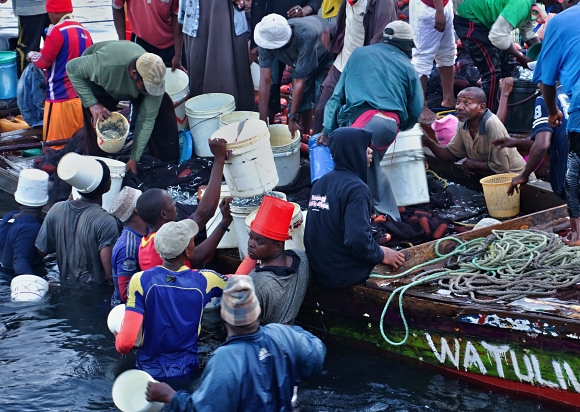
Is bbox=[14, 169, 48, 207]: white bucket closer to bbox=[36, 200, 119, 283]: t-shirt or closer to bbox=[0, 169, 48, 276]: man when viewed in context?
bbox=[0, 169, 48, 276]: man

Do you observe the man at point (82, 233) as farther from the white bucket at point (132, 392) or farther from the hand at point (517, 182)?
the hand at point (517, 182)

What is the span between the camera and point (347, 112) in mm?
7109

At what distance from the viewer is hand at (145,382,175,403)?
3.80m

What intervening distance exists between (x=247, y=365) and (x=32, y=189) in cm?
410

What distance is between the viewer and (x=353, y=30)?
802cm

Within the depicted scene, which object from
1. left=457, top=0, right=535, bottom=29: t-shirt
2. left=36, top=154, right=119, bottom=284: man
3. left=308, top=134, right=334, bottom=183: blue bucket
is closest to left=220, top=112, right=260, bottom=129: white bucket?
left=308, top=134, right=334, bottom=183: blue bucket

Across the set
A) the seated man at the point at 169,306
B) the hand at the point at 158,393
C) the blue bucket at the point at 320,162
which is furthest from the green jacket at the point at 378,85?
the hand at the point at 158,393

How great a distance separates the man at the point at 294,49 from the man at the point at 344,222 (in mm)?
2247

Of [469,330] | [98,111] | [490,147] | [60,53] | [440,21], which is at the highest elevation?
[440,21]

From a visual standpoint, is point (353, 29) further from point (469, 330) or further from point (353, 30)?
point (469, 330)

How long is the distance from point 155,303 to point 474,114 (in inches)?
155

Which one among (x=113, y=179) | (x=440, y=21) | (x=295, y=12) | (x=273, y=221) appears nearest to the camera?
(x=273, y=221)

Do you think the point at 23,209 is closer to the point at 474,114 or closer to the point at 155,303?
the point at 155,303

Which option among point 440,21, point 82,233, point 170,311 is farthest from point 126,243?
point 440,21
